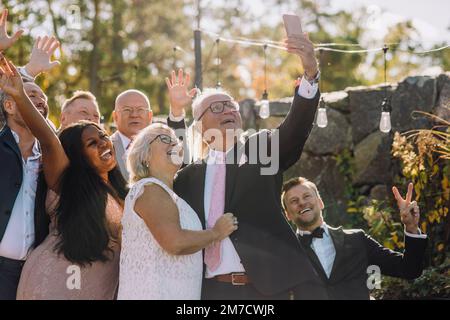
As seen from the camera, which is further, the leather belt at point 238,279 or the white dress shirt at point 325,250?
the white dress shirt at point 325,250

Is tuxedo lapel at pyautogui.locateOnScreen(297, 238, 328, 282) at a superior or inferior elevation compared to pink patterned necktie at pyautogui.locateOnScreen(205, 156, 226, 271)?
inferior

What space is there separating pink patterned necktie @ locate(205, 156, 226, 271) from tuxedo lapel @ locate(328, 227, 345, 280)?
0.77 m

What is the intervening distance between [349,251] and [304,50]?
1.14 meters

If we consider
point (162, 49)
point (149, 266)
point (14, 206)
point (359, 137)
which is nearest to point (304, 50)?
point (149, 266)

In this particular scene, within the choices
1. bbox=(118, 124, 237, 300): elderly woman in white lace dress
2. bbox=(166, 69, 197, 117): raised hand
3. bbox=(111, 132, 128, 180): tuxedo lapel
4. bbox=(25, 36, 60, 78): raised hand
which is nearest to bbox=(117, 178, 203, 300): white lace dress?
bbox=(118, 124, 237, 300): elderly woman in white lace dress

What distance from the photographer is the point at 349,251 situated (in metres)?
3.75

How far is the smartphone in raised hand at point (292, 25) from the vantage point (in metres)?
3.18

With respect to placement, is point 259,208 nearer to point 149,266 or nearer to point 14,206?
point 149,266

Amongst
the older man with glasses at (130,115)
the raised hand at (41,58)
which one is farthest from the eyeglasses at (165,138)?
the older man with glasses at (130,115)

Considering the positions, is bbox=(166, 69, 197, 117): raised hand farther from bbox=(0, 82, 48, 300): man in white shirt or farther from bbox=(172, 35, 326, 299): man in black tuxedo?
bbox=(0, 82, 48, 300): man in white shirt

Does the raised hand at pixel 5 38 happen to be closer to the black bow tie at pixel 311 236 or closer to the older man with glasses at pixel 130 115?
the older man with glasses at pixel 130 115

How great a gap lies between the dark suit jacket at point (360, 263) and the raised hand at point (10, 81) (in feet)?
5.18

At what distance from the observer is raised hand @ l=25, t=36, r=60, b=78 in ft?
13.8
